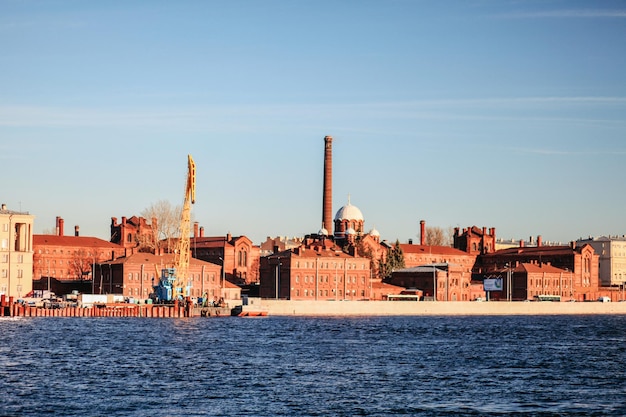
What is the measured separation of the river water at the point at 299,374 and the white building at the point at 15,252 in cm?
5339

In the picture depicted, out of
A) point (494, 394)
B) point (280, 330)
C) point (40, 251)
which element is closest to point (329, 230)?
point (40, 251)

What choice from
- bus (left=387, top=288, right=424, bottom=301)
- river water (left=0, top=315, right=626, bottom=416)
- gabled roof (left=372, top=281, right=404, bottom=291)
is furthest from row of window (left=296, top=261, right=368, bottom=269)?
river water (left=0, top=315, right=626, bottom=416)

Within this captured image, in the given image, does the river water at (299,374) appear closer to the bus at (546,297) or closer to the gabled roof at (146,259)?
the gabled roof at (146,259)

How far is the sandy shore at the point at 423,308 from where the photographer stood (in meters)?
150

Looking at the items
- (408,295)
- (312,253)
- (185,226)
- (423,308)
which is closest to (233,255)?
(312,253)

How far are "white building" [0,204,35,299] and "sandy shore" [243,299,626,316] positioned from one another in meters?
31.4

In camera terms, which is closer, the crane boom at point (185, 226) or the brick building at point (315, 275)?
the crane boom at point (185, 226)

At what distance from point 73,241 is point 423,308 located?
58.9 m

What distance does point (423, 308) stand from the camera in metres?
166

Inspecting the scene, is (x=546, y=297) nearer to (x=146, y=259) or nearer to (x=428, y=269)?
(x=428, y=269)

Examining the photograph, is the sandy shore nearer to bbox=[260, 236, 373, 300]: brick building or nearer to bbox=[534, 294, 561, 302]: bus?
bbox=[534, 294, 561, 302]: bus

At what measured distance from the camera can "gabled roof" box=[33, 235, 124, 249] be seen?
183 metres

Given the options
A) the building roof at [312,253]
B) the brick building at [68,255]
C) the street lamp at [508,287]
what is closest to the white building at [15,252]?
the brick building at [68,255]

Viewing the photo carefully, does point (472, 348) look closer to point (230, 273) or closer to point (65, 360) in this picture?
point (65, 360)
